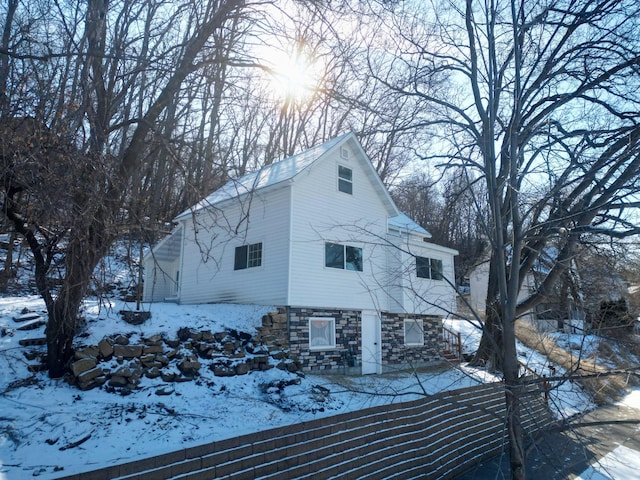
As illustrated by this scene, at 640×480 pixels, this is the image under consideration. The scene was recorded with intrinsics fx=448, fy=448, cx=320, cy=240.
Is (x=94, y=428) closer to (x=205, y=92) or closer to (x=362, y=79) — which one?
(x=205, y=92)

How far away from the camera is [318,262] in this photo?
13.1 metres

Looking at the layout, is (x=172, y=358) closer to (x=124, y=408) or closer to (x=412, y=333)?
(x=124, y=408)

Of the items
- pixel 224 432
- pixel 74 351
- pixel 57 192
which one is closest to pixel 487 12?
pixel 57 192

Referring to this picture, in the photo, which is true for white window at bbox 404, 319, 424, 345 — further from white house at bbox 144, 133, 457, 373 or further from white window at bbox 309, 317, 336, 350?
white window at bbox 309, 317, 336, 350

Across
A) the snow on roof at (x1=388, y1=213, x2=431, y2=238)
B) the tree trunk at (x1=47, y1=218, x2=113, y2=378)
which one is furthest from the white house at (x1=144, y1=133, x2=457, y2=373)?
the tree trunk at (x1=47, y1=218, x2=113, y2=378)

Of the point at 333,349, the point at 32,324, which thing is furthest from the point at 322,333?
the point at 32,324

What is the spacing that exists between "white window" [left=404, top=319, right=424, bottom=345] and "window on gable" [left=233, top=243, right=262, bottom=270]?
6.25 metres

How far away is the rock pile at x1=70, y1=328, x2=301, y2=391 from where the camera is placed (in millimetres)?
7395

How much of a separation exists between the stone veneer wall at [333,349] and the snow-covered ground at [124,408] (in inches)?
80.1

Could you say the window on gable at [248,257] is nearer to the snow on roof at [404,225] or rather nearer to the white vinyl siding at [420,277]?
the white vinyl siding at [420,277]

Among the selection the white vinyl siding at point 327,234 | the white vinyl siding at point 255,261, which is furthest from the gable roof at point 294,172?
the white vinyl siding at point 255,261

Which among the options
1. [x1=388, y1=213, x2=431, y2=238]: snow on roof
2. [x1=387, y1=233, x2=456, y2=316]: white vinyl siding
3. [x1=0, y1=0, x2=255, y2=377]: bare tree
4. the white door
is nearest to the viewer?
[x1=0, y1=0, x2=255, y2=377]: bare tree

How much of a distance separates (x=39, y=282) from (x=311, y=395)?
16.9 feet

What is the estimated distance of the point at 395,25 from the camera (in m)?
6.53
